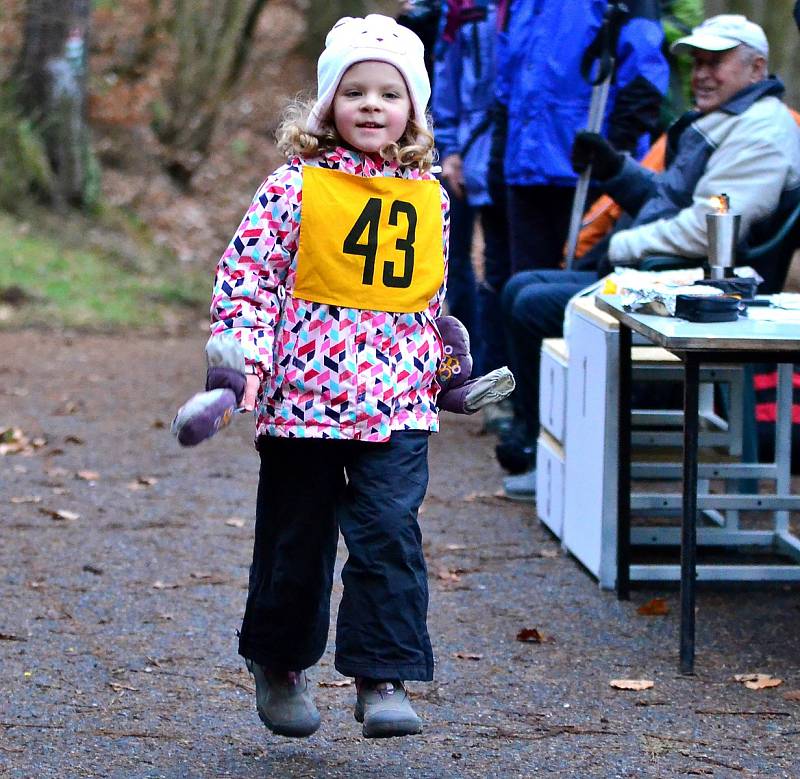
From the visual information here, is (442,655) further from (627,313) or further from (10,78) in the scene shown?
(10,78)

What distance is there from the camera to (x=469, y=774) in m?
3.63

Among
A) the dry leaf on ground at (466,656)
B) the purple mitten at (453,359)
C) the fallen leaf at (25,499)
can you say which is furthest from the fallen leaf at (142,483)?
the purple mitten at (453,359)

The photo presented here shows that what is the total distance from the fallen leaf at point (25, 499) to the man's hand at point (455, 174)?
2810 mm

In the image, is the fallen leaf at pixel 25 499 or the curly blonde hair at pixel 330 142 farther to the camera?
the fallen leaf at pixel 25 499

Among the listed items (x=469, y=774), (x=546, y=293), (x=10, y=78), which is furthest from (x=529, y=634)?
(x=10, y=78)

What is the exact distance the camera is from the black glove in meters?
6.55

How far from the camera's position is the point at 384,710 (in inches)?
137

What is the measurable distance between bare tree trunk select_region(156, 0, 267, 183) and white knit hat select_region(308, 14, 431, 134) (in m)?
14.4

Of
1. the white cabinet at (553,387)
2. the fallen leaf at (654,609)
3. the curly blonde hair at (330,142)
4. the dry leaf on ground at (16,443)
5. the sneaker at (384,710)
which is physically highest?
the curly blonde hair at (330,142)

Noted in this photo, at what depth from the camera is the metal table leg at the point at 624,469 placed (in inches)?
203

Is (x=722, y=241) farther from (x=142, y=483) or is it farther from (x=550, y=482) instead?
(x=142, y=483)

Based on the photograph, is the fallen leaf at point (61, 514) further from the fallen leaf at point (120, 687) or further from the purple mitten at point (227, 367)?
the purple mitten at point (227, 367)

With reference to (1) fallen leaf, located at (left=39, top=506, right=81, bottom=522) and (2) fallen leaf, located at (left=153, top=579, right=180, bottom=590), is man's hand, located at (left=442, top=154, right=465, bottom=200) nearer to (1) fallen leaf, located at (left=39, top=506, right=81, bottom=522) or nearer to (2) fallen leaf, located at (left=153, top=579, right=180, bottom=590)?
(1) fallen leaf, located at (left=39, top=506, right=81, bottom=522)

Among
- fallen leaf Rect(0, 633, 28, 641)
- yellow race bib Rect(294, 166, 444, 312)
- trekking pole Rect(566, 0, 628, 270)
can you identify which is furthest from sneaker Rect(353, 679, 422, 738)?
trekking pole Rect(566, 0, 628, 270)
